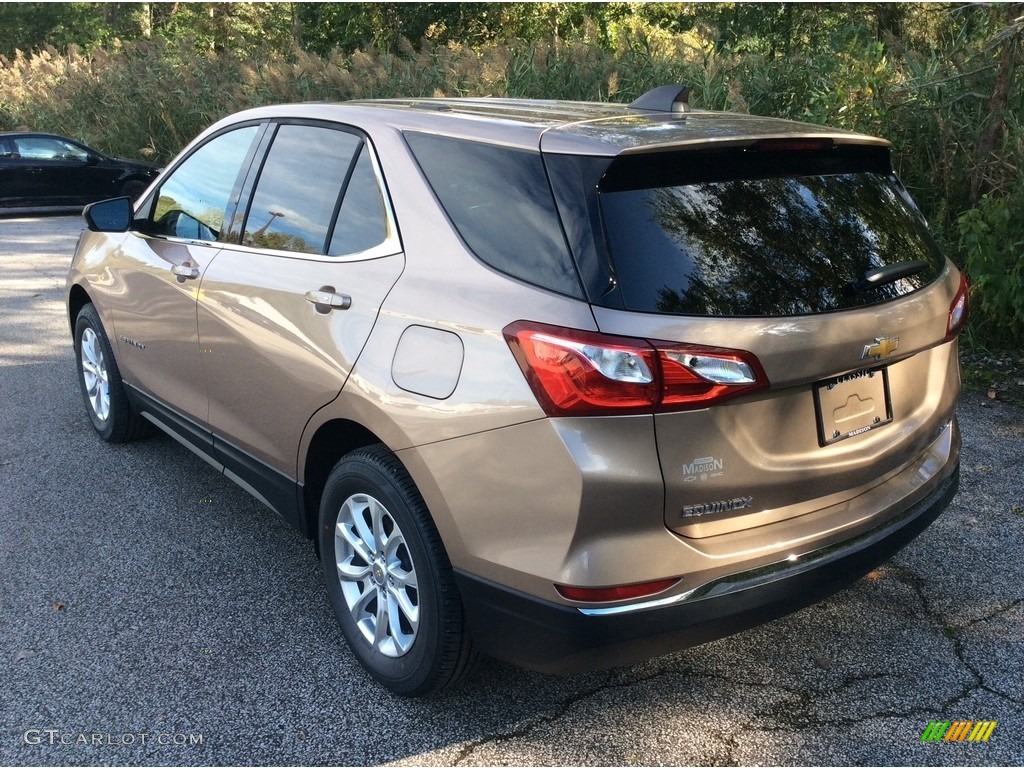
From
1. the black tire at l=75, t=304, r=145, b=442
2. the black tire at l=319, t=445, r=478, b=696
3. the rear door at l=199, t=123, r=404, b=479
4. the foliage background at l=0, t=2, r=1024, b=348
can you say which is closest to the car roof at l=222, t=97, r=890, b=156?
the rear door at l=199, t=123, r=404, b=479

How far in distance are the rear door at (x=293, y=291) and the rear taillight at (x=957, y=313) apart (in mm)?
A: 1738

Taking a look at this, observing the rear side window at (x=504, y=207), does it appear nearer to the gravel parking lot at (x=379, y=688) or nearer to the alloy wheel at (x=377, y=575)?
the alloy wheel at (x=377, y=575)

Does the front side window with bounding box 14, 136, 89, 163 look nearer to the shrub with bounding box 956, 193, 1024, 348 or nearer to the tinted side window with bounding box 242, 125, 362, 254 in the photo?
the tinted side window with bounding box 242, 125, 362, 254

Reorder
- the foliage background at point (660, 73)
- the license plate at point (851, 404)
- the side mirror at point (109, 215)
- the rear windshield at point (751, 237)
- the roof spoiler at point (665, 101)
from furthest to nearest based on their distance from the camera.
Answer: the foliage background at point (660, 73), the side mirror at point (109, 215), the roof spoiler at point (665, 101), the license plate at point (851, 404), the rear windshield at point (751, 237)

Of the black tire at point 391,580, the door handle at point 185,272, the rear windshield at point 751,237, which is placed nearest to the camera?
the rear windshield at point 751,237

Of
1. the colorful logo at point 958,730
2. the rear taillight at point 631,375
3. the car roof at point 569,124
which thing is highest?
the car roof at point 569,124

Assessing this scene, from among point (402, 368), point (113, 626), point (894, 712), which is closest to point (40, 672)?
point (113, 626)

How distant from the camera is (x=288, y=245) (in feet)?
11.0

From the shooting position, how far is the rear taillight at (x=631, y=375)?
2250mm

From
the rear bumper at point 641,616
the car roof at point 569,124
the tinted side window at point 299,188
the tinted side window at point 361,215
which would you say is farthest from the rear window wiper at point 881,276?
the tinted side window at point 299,188

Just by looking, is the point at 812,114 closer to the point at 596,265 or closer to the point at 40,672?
the point at 596,265

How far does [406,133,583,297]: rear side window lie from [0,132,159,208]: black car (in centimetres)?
1434

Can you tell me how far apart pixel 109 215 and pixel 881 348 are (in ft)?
12.1

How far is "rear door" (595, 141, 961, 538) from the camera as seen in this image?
2.30 metres
